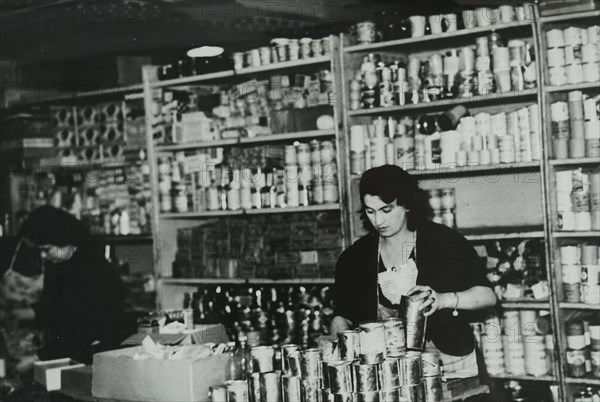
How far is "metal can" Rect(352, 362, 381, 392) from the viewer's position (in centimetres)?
251

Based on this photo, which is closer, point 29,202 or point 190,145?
point 190,145

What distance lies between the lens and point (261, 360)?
9.06 feet

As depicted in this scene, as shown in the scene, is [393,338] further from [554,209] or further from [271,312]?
[271,312]

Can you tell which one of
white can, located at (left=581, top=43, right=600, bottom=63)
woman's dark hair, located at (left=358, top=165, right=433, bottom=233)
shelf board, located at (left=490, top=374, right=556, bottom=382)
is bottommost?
shelf board, located at (left=490, top=374, right=556, bottom=382)

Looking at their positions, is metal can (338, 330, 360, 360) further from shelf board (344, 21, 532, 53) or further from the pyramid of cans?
shelf board (344, 21, 532, 53)

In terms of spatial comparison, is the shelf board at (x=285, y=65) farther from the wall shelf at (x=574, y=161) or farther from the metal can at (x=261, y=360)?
the metal can at (x=261, y=360)

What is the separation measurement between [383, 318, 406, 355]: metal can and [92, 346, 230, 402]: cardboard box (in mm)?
645

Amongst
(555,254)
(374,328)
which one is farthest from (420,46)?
(374,328)

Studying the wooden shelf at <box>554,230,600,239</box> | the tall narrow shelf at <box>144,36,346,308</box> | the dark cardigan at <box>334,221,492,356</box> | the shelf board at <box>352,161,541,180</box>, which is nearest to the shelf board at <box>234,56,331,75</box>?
the tall narrow shelf at <box>144,36,346,308</box>

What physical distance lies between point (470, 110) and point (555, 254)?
1103 millimetres

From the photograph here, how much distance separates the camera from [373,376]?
2520mm

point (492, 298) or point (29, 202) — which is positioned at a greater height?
point (29, 202)

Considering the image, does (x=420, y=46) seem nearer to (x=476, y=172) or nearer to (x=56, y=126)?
(x=476, y=172)

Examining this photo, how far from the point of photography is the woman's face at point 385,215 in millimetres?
3711
